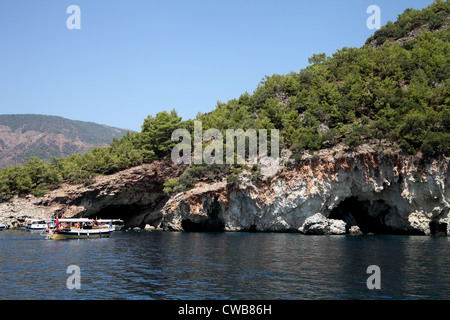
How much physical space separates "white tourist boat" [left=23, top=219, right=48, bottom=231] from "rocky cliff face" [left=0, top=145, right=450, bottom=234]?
10.2ft

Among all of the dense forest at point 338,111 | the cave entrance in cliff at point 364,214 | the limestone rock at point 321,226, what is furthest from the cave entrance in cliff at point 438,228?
the limestone rock at point 321,226

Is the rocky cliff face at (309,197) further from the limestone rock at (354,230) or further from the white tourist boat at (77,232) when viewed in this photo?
the white tourist boat at (77,232)

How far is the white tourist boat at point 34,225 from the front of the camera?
7681 cm

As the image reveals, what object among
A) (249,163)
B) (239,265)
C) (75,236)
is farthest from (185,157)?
(239,265)

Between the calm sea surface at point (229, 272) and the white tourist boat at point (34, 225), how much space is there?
3808cm

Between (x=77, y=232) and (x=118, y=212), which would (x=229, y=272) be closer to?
(x=77, y=232)

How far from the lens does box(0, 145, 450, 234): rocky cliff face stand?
191ft

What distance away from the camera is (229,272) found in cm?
2830

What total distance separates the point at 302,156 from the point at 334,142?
6556 millimetres

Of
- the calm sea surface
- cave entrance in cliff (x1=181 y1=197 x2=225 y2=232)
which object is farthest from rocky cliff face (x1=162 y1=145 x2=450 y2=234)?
the calm sea surface

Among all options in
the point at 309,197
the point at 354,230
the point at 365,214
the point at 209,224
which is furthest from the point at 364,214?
the point at 209,224

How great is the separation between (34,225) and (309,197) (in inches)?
2203

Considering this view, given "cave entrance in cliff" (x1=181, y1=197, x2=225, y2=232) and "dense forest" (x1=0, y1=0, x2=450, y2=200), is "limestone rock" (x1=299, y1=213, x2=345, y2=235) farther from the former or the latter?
"cave entrance in cliff" (x1=181, y1=197, x2=225, y2=232)
